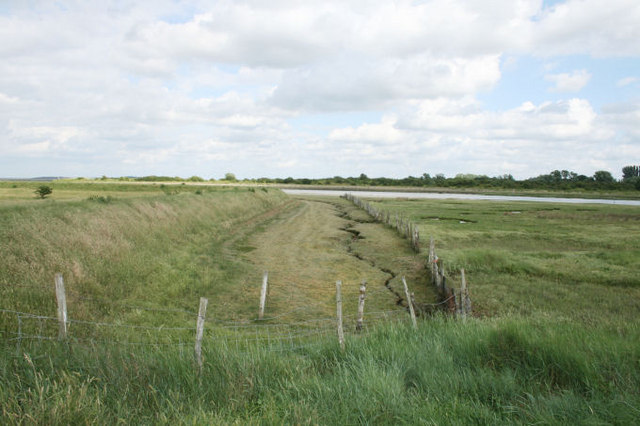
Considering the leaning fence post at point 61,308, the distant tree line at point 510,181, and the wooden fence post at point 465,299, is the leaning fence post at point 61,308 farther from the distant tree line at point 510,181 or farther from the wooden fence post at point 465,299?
the distant tree line at point 510,181

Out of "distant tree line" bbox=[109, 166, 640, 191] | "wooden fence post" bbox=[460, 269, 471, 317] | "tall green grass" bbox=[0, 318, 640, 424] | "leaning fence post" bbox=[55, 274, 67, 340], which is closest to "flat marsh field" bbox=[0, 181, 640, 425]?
"tall green grass" bbox=[0, 318, 640, 424]

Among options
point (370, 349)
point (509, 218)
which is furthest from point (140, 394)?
point (509, 218)

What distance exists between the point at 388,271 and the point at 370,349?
1301cm

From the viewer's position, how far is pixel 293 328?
12.4 m

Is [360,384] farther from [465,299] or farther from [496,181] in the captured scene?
[496,181]

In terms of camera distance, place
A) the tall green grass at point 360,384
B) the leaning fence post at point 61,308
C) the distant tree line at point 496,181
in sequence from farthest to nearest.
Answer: the distant tree line at point 496,181, the leaning fence post at point 61,308, the tall green grass at point 360,384

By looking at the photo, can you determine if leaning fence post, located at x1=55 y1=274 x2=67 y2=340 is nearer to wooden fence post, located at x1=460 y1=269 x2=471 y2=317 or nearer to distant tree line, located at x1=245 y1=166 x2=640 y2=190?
wooden fence post, located at x1=460 y1=269 x2=471 y2=317

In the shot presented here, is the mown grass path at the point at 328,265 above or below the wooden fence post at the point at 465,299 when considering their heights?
below

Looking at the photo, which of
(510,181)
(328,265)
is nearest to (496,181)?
(510,181)

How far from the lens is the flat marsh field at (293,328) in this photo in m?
5.30

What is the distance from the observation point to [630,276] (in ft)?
57.6

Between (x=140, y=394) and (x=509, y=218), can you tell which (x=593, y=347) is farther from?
(x=509, y=218)

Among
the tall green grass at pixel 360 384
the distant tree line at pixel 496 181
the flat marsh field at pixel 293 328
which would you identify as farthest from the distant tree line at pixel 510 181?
the tall green grass at pixel 360 384

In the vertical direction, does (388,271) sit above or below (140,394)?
below
